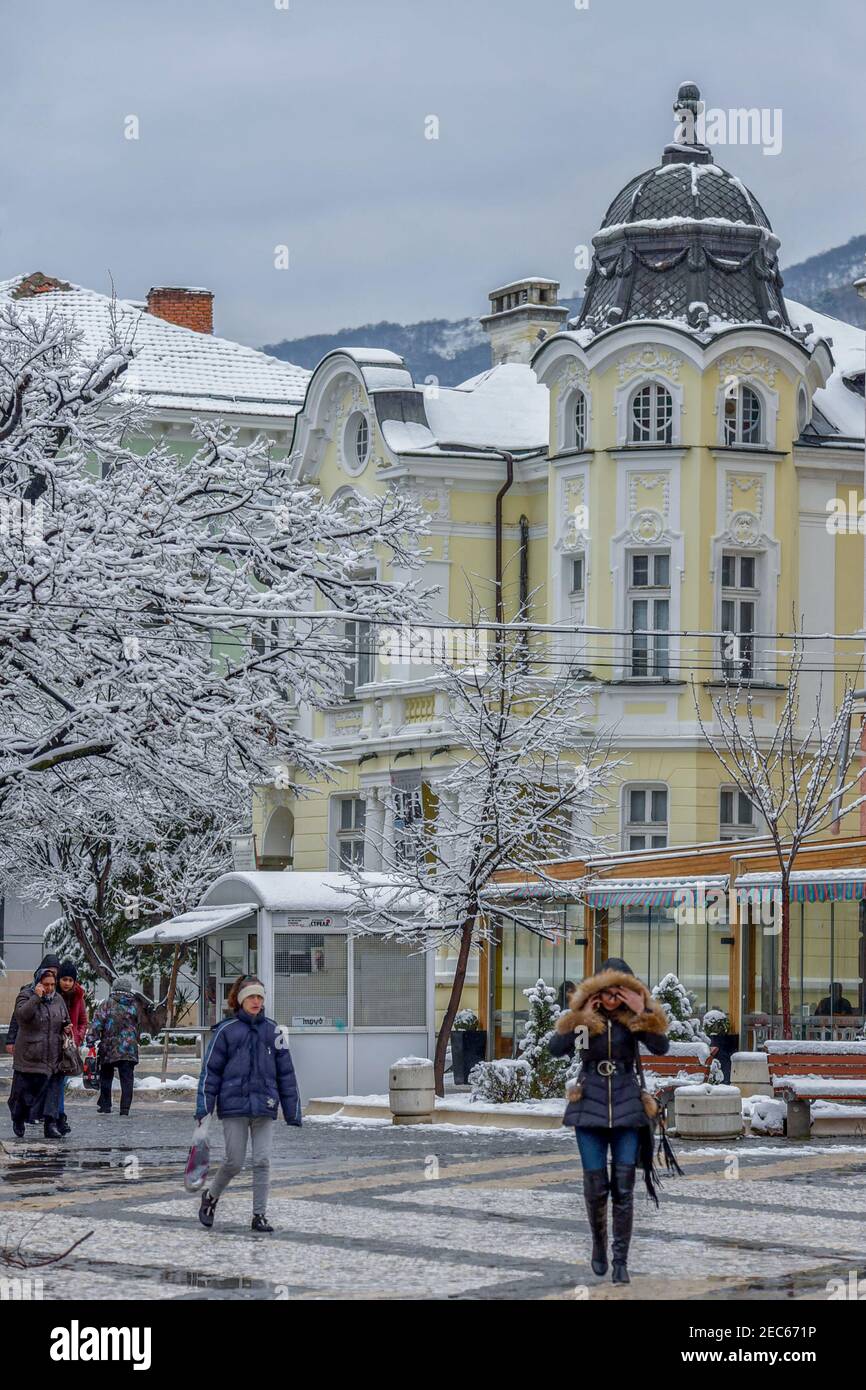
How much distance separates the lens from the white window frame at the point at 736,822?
40.4 m

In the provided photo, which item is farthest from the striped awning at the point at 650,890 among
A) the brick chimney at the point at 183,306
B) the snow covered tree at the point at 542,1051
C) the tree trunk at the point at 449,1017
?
the brick chimney at the point at 183,306

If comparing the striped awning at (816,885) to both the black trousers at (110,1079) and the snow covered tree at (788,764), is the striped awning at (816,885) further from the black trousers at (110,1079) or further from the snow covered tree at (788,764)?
the black trousers at (110,1079)

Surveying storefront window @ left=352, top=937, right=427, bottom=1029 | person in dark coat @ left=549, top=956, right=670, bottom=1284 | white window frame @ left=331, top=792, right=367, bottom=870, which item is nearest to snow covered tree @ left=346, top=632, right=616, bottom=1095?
storefront window @ left=352, top=937, right=427, bottom=1029

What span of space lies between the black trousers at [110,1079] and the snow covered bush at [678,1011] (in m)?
6.39

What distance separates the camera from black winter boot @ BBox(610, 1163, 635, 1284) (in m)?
12.7

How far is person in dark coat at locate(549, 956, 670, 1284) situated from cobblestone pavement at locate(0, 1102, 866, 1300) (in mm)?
361

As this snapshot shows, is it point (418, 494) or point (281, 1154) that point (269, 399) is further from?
point (281, 1154)

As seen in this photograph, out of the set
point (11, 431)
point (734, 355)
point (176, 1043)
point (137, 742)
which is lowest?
point (176, 1043)

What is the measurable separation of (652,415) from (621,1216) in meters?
29.2

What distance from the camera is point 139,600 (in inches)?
947
